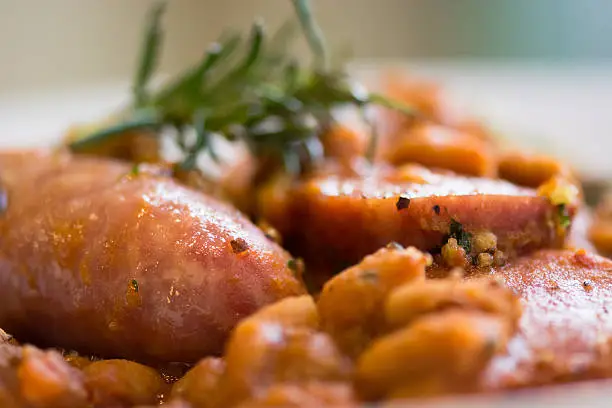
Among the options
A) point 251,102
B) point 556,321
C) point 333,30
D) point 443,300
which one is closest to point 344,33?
point 333,30

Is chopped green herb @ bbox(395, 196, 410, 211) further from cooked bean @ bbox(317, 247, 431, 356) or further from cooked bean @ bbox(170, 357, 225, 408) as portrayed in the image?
cooked bean @ bbox(170, 357, 225, 408)

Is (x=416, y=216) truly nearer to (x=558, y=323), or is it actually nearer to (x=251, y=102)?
(x=558, y=323)

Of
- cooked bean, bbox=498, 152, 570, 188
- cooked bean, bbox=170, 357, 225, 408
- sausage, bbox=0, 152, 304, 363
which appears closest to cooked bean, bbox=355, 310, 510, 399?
cooked bean, bbox=170, 357, 225, 408

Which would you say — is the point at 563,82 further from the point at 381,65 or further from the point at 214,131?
the point at 214,131

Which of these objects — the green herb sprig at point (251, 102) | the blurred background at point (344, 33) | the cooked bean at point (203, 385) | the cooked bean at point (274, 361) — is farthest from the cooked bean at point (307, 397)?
the blurred background at point (344, 33)

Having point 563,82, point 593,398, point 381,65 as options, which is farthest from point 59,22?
point 593,398
